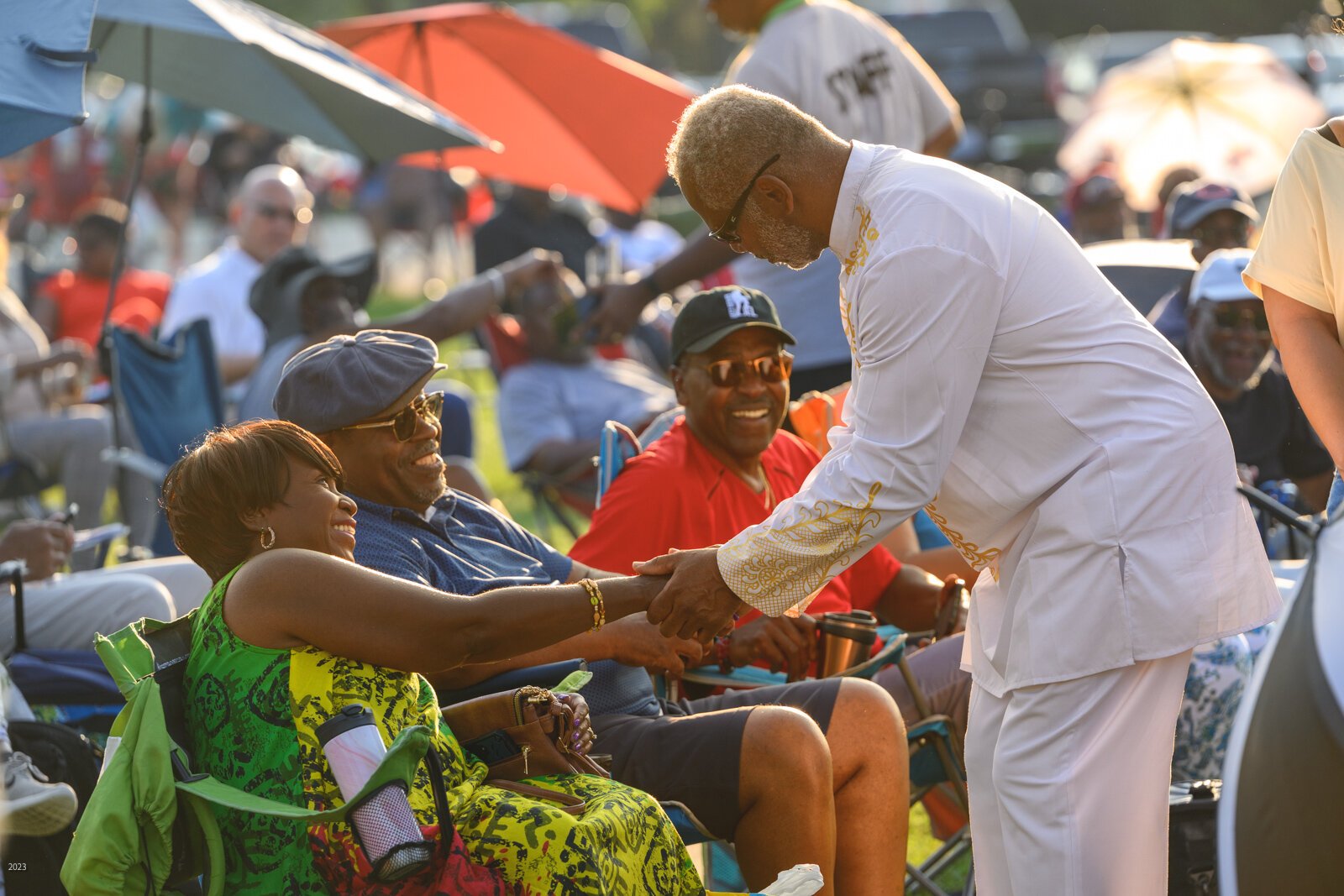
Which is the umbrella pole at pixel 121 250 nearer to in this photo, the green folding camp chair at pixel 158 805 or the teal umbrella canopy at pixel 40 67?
the teal umbrella canopy at pixel 40 67

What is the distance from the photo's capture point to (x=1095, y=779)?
3.08m

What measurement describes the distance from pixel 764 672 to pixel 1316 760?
7.09 ft

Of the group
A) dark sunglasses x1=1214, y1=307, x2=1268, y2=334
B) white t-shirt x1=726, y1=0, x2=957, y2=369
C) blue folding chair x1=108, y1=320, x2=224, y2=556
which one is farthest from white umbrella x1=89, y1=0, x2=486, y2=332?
dark sunglasses x1=1214, y1=307, x2=1268, y2=334

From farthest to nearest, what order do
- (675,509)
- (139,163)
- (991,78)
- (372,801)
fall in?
(991,78) < (139,163) < (675,509) < (372,801)

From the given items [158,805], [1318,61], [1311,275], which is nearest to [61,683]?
[158,805]

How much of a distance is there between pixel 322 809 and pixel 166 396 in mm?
4630

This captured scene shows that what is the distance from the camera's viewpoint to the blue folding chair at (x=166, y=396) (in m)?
7.08

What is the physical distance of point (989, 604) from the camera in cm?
329

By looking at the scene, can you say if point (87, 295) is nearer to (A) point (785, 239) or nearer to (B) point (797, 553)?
(A) point (785, 239)

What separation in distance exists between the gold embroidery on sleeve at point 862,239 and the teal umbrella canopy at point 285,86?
138 inches

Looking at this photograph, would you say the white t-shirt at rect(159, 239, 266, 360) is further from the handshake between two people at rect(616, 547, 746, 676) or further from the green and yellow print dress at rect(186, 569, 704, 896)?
the green and yellow print dress at rect(186, 569, 704, 896)

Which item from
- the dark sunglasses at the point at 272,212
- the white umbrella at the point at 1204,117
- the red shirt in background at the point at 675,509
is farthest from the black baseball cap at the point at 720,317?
the white umbrella at the point at 1204,117

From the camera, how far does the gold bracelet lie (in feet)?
11.2

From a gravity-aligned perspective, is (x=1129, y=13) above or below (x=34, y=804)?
above
